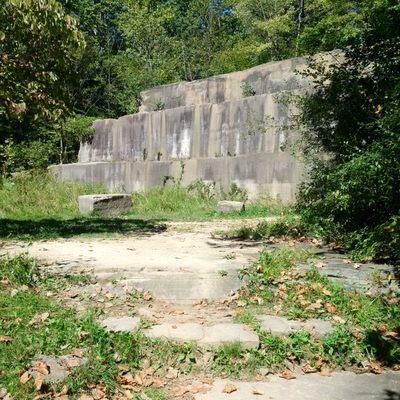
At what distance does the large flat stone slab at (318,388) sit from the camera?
10.7 ft

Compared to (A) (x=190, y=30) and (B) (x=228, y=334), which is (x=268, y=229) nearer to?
(B) (x=228, y=334)

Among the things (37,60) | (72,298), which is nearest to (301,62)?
(37,60)

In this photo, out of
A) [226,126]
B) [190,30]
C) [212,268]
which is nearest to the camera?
[212,268]

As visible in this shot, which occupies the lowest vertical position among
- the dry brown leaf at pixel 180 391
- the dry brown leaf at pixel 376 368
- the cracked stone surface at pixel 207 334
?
the dry brown leaf at pixel 180 391

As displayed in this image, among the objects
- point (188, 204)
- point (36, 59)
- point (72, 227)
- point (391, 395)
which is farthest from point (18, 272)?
point (188, 204)

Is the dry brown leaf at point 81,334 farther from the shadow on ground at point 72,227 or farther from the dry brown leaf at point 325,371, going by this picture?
the shadow on ground at point 72,227

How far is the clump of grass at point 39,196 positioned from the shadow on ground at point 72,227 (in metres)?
1.18

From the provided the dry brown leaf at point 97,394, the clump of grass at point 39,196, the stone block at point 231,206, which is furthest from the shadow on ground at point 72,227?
the dry brown leaf at point 97,394

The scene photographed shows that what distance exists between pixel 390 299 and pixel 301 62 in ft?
38.4

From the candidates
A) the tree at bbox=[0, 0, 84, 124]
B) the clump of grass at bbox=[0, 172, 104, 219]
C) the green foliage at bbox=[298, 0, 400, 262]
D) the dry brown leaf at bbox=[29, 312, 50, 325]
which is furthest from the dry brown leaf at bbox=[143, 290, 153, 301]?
the clump of grass at bbox=[0, 172, 104, 219]

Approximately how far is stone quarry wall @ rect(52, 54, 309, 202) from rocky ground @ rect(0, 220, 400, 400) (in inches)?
239

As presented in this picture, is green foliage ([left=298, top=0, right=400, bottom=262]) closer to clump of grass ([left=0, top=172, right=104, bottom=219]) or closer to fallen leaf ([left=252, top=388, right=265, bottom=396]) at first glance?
fallen leaf ([left=252, top=388, right=265, bottom=396])

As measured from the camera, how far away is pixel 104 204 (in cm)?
1242

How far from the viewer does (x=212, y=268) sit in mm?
5633
